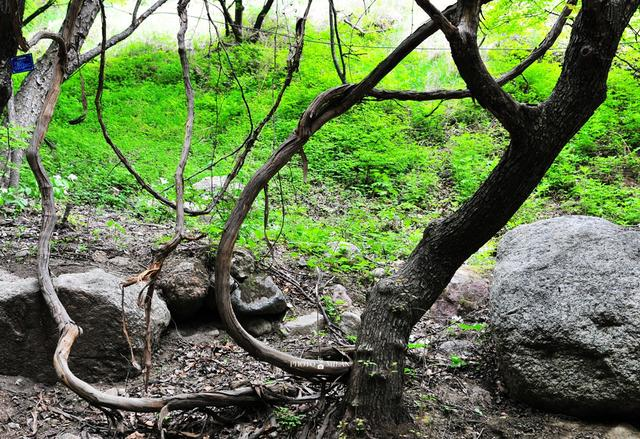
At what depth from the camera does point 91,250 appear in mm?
4551

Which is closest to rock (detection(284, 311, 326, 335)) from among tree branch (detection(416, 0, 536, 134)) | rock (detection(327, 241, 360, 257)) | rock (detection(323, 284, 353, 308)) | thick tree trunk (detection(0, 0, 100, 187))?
rock (detection(323, 284, 353, 308))

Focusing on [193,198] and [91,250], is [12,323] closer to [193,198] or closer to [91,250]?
[91,250]

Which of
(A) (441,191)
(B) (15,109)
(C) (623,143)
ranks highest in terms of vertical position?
(C) (623,143)

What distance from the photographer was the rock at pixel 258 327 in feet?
14.3

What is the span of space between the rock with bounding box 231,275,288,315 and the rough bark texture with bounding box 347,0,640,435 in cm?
177

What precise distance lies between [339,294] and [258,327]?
925mm

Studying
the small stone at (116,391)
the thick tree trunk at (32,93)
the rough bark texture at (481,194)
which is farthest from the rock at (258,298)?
the thick tree trunk at (32,93)

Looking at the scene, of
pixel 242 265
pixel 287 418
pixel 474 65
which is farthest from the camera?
pixel 242 265

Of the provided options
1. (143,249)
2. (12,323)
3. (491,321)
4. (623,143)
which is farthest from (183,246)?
(623,143)

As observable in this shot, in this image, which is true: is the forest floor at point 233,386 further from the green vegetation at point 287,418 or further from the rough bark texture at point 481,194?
the rough bark texture at point 481,194

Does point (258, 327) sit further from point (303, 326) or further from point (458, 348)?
point (458, 348)

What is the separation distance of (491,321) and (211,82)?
31.0 ft

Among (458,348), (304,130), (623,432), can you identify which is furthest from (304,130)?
(623,432)

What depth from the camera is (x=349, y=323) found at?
4.33 metres
